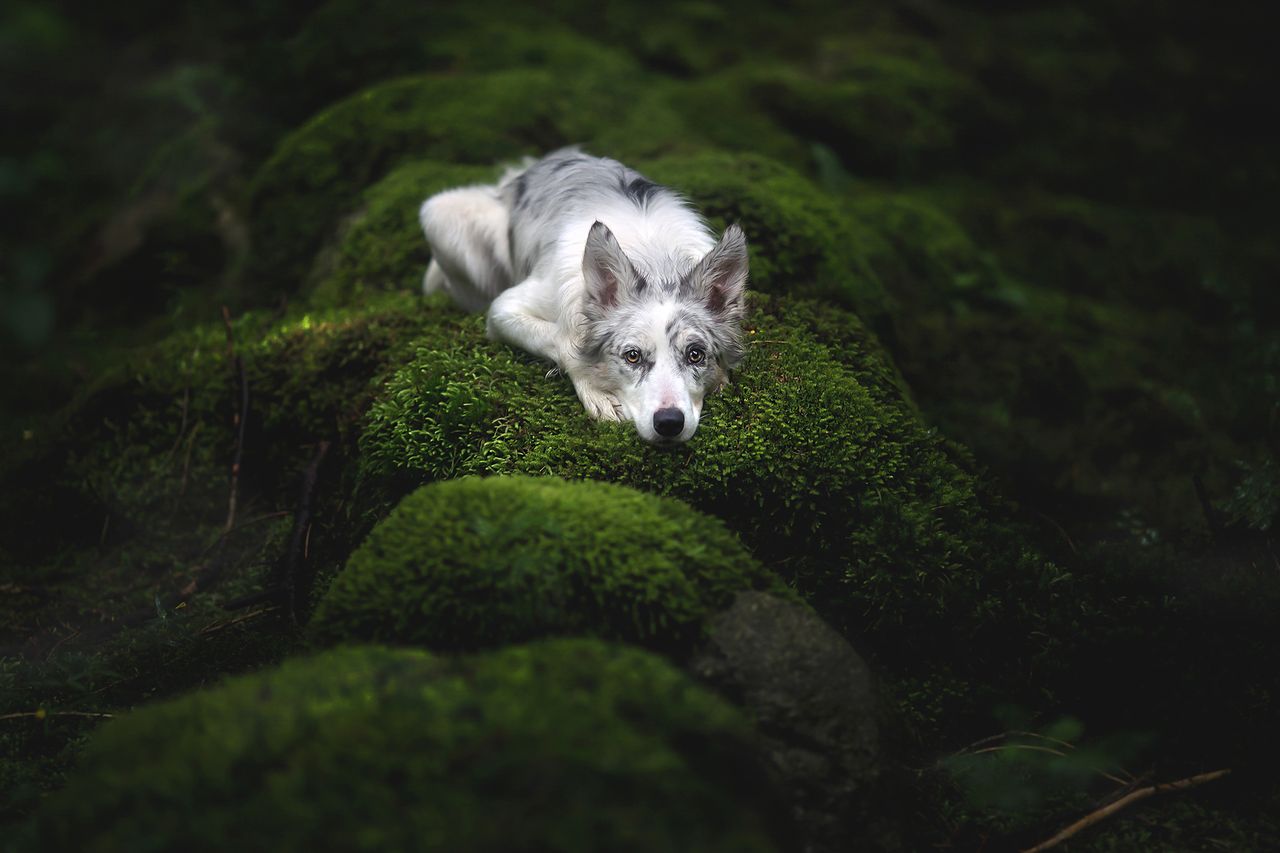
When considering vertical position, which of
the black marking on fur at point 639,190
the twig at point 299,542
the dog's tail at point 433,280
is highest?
the black marking on fur at point 639,190

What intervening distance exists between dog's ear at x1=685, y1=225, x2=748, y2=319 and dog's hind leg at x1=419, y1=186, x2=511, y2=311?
2.13 m

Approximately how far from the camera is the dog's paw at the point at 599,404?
5559 millimetres

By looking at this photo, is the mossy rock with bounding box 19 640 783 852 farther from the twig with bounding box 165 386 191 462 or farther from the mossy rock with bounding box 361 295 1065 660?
the twig with bounding box 165 386 191 462

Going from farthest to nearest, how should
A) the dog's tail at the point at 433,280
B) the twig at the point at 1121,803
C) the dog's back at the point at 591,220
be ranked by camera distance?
1. the dog's tail at the point at 433,280
2. the dog's back at the point at 591,220
3. the twig at the point at 1121,803

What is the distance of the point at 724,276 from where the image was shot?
18.9 feet

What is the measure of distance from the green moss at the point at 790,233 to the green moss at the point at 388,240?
83.4 inches

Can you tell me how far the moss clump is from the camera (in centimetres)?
390

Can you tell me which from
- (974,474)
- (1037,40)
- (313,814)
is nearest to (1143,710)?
(974,474)

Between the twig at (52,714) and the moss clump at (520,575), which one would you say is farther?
the twig at (52,714)

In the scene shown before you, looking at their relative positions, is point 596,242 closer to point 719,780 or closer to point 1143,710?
point 719,780

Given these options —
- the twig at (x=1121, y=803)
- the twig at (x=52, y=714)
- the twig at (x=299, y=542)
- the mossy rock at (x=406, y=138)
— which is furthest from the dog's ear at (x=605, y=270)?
the mossy rock at (x=406, y=138)

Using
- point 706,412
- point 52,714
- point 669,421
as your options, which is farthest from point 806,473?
point 52,714

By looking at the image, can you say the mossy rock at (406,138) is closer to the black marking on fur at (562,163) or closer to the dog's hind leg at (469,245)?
the black marking on fur at (562,163)

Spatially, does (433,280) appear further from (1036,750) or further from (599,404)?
(1036,750)
